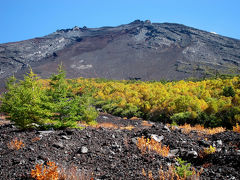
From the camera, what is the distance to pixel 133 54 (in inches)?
4326

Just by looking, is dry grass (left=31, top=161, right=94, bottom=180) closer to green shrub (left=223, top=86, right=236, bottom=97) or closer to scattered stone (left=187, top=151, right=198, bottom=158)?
scattered stone (left=187, top=151, right=198, bottom=158)

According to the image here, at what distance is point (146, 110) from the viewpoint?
95.5 ft

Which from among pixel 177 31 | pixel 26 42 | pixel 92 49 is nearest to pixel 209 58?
pixel 177 31

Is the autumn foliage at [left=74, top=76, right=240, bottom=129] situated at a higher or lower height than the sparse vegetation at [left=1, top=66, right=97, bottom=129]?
lower

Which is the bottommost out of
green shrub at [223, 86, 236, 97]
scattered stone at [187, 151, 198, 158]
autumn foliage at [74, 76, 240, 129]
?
autumn foliage at [74, 76, 240, 129]

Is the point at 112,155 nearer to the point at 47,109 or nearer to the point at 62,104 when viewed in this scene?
the point at 62,104

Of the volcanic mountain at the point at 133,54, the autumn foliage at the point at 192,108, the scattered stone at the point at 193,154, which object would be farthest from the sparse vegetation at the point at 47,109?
the volcanic mountain at the point at 133,54

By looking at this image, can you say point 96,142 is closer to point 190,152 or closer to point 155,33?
point 190,152

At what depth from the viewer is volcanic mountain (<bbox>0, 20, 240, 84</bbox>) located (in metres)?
85.3

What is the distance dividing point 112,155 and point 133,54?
10756 cm

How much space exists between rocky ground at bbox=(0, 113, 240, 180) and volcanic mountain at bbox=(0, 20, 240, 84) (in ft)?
233

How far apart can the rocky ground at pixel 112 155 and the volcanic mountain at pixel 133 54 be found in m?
71.0

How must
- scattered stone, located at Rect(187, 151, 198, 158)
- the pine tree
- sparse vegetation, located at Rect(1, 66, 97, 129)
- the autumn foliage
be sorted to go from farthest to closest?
the autumn foliage, the pine tree, sparse vegetation, located at Rect(1, 66, 97, 129), scattered stone, located at Rect(187, 151, 198, 158)

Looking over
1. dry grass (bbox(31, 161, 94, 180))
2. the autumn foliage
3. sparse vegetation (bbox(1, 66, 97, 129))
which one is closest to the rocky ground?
dry grass (bbox(31, 161, 94, 180))
